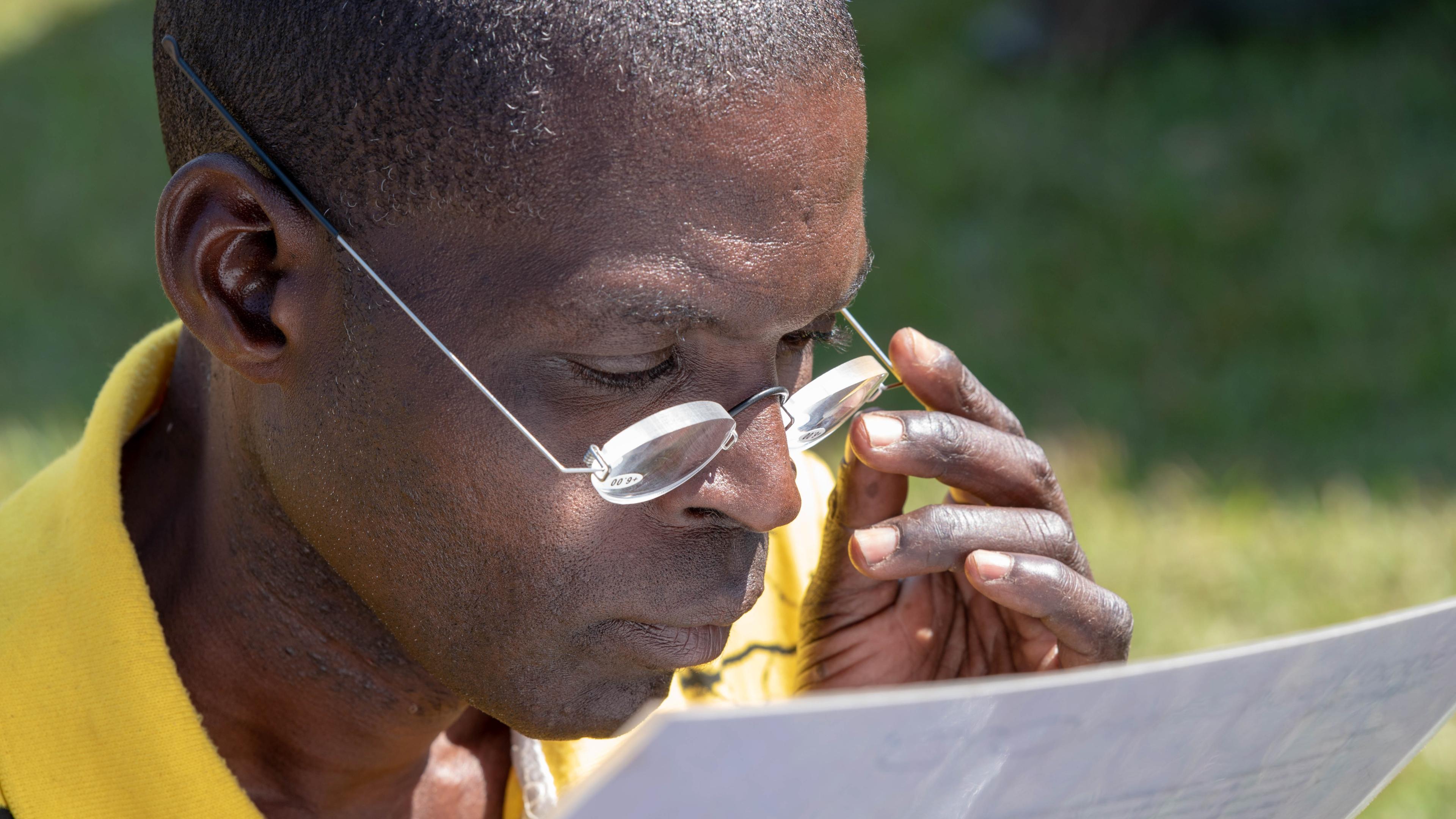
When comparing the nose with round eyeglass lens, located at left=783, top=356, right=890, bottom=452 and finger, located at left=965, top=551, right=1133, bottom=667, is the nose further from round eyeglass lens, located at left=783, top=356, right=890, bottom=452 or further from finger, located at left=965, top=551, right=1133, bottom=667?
finger, located at left=965, top=551, right=1133, bottom=667

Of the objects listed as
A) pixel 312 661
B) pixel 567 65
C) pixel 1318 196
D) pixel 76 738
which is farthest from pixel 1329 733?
pixel 1318 196

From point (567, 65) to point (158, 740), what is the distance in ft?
3.26

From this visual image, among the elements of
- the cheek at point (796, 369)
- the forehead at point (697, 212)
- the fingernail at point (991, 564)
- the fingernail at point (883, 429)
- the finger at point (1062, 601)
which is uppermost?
the forehead at point (697, 212)

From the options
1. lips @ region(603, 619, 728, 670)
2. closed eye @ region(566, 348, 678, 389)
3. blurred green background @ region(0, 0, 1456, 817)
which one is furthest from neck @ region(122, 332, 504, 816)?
blurred green background @ region(0, 0, 1456, 817)

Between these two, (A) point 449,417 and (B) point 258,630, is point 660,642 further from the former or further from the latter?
(B) point 258,630

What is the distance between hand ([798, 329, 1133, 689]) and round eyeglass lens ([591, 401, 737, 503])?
38 centimetres

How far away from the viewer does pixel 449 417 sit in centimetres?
161

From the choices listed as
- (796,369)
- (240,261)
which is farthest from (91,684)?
(796,369)

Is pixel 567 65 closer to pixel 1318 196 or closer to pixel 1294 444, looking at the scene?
pixel 1294 444

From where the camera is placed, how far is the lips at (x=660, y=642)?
169cm

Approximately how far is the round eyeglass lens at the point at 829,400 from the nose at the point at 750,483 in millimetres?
105

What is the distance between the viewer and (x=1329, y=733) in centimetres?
149

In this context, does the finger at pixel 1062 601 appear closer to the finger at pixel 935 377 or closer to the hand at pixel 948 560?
the hand at pixel 948 560

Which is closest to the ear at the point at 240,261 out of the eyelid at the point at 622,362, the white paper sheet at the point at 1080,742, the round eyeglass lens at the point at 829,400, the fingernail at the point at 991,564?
the eyelid at the point at 622,362
